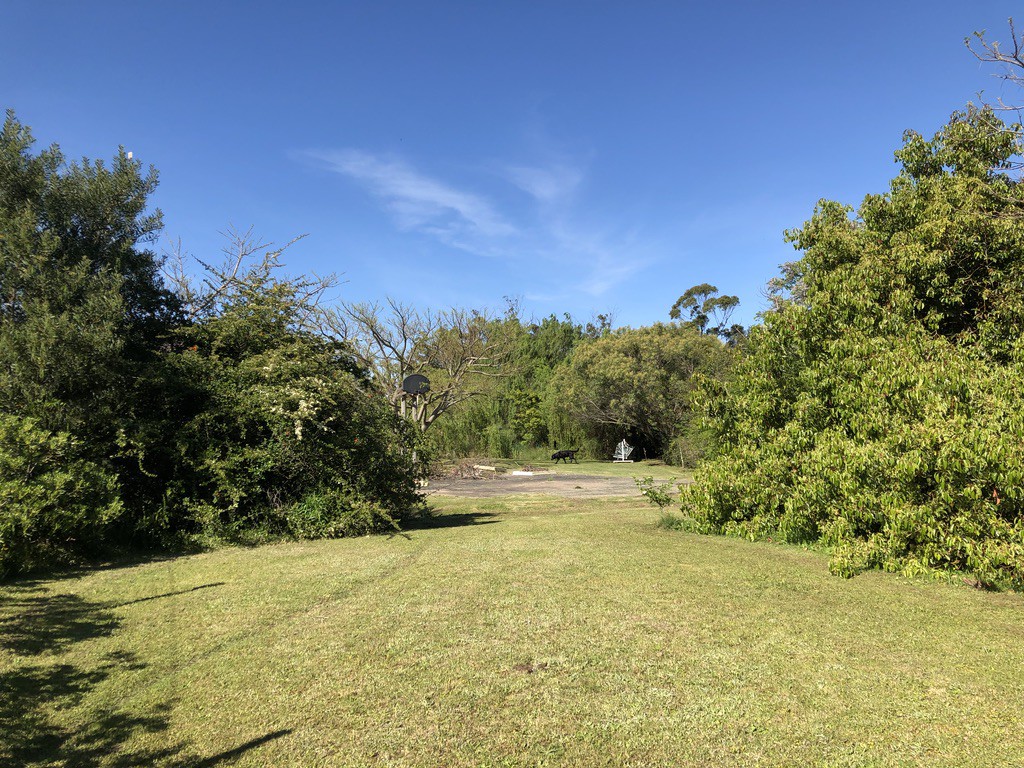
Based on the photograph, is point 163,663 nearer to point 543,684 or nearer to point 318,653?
point 318,653

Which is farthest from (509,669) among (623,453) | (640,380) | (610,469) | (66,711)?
(623,453)

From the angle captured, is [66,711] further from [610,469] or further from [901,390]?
[610,469]

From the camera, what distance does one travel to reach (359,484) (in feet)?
31.8

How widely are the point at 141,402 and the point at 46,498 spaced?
265 centimetres

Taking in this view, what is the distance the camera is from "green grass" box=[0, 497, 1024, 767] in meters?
2.91

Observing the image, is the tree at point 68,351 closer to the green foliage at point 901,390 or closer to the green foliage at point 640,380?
the green foliage at point 901,390

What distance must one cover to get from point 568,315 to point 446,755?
6047 centimetres

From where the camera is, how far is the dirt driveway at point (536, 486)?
61.0 ft

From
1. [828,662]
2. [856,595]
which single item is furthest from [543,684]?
[856,595]

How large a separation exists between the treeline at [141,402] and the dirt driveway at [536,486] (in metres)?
8.39

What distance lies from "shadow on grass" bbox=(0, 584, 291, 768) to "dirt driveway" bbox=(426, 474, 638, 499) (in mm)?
13389

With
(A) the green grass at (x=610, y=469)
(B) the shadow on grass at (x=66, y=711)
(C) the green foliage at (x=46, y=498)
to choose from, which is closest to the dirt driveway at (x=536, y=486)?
(A) the green grass at (x=610, y=469)

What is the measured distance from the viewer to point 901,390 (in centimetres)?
708

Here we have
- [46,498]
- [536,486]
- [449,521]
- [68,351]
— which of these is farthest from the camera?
[536,486]
